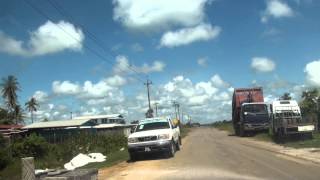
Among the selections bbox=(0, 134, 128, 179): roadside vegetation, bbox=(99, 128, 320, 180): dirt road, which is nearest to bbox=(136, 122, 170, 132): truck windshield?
bbox=(0, 134, 128, 179): roadside vegetation

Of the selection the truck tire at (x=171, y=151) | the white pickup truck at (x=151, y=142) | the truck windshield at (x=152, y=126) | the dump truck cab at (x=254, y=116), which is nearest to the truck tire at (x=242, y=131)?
the dump truck cab at (x=254, y=116)

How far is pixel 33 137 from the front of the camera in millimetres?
32188

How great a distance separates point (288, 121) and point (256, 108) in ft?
33.7

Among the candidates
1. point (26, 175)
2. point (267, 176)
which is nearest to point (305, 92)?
point (267, 176)

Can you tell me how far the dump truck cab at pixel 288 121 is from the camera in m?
34.8

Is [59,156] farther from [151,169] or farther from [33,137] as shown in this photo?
[151,169]

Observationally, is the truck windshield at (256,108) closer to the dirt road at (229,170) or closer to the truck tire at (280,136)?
the truck tire at (280,136)

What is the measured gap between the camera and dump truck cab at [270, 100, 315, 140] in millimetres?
34844

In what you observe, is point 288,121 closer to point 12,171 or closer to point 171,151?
point 171,151

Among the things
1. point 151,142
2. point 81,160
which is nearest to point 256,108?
point 151,142

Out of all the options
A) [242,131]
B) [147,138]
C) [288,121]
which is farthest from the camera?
[242,131]

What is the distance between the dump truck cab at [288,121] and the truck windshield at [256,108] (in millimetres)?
6678

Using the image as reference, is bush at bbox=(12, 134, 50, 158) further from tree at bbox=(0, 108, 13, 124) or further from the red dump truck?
tree at bbox=(0, 108, 13, 124)

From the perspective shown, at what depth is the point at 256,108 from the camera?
4738cm
